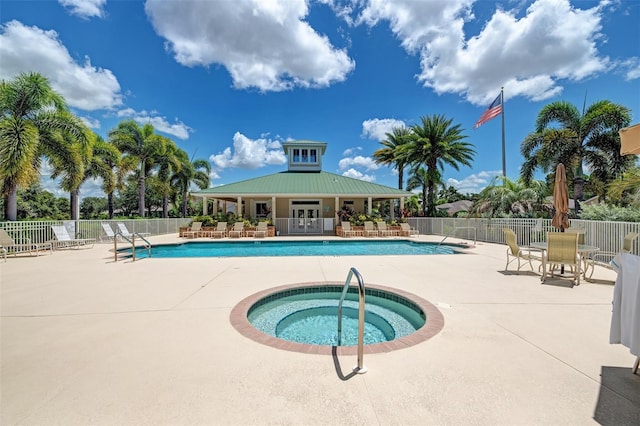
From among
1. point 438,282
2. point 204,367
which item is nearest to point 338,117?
point 438,282

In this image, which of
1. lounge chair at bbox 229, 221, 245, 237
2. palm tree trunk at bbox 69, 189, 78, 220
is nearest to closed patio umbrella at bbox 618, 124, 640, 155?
lounge chair at bbox 229, 221, 245, 237

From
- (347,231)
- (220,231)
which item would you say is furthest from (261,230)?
(347,231)

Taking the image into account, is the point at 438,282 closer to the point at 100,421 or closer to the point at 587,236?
the point at 100,421

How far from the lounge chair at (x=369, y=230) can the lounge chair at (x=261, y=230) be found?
6.96m

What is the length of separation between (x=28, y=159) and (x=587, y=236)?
22769 mm

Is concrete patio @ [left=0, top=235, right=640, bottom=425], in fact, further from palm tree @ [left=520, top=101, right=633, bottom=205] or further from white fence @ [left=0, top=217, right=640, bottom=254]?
palm tree @ [left=520, top=101, right=633, bottom=205]

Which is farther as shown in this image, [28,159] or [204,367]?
[28,159]

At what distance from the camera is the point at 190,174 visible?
35.7 m

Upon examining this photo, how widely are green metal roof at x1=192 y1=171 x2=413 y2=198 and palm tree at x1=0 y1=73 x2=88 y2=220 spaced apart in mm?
7857

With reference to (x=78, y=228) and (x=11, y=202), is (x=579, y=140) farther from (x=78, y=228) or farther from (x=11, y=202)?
(x=11, y=202)

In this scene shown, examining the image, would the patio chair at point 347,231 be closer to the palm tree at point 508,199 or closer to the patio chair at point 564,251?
the palm tree at point 508,199

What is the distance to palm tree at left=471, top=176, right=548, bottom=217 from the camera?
17.3 metres

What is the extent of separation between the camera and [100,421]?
6.74 ft

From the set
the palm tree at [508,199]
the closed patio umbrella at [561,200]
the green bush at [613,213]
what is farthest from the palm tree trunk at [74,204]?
the green bush at [613,213]
